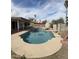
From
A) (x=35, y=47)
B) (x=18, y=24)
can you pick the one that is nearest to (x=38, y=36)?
(x=35, y=47)

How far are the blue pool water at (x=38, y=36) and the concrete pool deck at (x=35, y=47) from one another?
0.11ft

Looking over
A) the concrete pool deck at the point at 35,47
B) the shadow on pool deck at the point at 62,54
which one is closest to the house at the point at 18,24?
the concrete pool deck at the point at 35,47

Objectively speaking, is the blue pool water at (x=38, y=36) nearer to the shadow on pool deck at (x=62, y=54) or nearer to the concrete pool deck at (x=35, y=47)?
the concrete pool deck at (x=35, y=47)

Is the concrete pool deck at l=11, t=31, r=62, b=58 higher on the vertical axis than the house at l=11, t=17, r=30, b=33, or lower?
lower

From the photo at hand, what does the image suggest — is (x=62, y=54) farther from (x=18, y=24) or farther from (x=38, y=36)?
(x=18, y=24)

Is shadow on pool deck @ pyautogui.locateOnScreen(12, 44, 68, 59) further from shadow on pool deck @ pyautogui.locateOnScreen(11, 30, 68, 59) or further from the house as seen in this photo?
the house

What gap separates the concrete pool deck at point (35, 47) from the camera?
1647mm

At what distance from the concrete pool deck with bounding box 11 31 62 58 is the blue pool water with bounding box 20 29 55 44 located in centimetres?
3

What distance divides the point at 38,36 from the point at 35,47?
116mm

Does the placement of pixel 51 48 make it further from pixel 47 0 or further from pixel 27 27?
pixel 47 0

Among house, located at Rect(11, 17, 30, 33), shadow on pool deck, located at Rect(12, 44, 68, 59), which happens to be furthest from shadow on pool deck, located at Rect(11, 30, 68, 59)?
house, located at Rect(11, 17, 30, 33)

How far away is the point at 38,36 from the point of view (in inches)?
65.0

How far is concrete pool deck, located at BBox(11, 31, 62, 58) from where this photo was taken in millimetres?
1647
